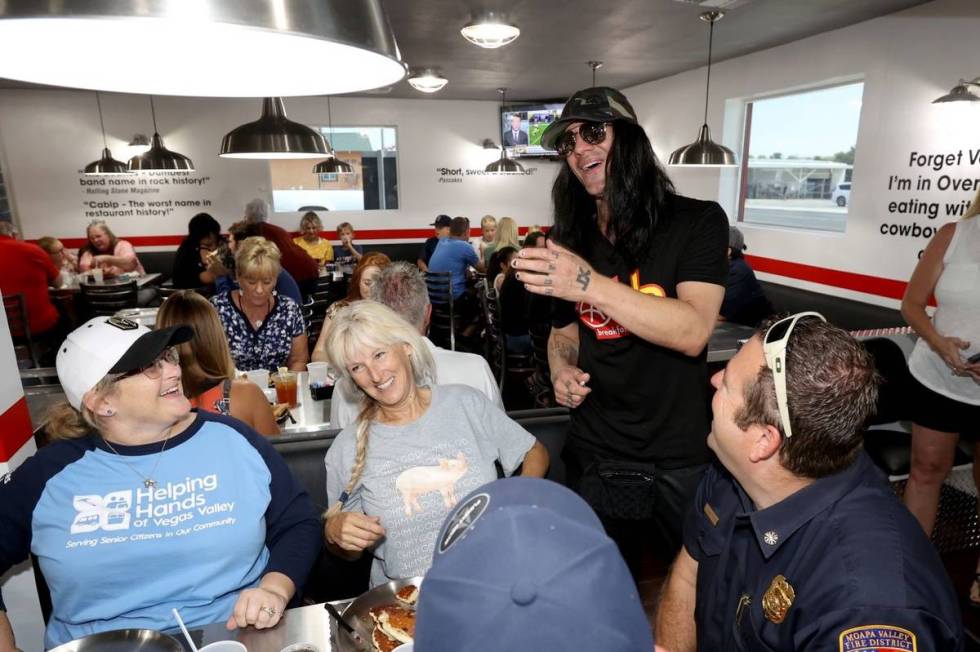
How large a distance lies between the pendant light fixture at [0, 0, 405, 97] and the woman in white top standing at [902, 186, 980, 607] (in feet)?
8.63

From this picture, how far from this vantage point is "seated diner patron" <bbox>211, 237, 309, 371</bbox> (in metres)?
3.30

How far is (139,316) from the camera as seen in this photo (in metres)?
4.82

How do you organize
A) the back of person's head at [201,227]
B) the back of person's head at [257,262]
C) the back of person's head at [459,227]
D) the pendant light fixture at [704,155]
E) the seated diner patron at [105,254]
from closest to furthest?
the back of person's head at [257,262] < the pendant light fixture at [704,155] < the back of person's head at [201,227] < the back of person's head at [459,227] < the seated diner patron at [105,254]

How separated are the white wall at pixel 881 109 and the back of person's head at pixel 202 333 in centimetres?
528

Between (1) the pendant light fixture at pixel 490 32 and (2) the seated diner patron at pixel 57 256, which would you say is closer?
(1) the pendant light fixture at pixel 490 32

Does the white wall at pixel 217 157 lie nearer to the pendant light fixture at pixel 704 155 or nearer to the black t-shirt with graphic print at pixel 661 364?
the pendant light fixture at pixel 704 155

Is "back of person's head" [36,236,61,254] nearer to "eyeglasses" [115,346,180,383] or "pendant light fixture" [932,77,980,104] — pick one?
"eyeglasses" [115,346,180,383]

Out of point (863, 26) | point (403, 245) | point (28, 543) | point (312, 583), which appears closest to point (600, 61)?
point (863, 26)

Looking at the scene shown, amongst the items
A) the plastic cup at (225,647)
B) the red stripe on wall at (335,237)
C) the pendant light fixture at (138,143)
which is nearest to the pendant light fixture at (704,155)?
the plastic cup at (225,647)

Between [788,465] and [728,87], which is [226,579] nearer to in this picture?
[788,465]

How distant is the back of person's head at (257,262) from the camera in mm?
3260

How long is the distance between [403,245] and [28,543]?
9.30 m

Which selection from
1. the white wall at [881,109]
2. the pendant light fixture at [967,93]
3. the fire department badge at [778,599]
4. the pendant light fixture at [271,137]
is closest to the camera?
the fire department badge at [778,599]

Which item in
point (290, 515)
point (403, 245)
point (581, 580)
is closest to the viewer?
point (581, 580)
